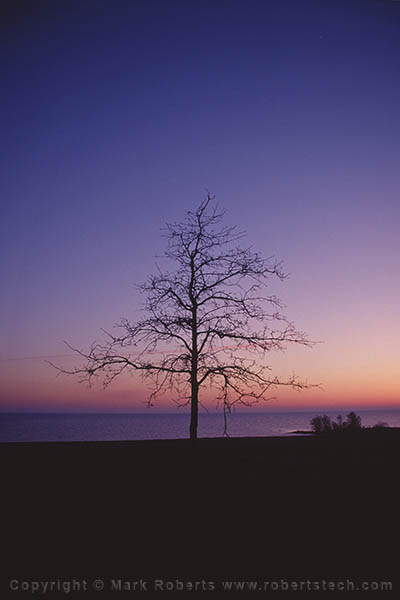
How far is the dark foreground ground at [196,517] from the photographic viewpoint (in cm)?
425

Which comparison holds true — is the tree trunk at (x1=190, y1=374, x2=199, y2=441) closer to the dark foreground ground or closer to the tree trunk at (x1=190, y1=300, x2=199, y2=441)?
the tree trunk at (x1=190, y1=300, x2=199, y2=441)

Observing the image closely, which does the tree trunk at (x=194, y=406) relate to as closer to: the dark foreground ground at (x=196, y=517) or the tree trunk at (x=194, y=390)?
the tree trunk at (x=194, y=390)

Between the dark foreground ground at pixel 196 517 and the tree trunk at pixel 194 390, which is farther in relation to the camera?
the tree trunk at pixel 194 390

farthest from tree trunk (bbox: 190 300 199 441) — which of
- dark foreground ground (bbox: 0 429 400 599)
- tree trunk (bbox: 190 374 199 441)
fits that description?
dark foreground ground (bbox: 0 429 400 599)

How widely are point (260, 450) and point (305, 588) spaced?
4787 millimetres

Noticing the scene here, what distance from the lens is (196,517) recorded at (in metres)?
5.45

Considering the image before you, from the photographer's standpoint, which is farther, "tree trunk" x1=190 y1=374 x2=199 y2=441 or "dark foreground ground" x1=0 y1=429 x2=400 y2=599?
"tree trunk" x1=190 y1=374 x2=199 y2=441

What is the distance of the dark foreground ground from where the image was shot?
4.25 meters

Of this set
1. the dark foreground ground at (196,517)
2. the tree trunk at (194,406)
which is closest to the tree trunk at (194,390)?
the tree trunk at (194,406)

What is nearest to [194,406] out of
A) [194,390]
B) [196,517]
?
[194,390]

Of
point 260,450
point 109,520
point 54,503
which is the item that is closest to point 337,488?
point 260,450

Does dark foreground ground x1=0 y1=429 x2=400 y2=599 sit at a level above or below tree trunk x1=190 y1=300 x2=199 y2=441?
below

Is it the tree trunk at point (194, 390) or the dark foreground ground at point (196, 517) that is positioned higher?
the tree trunk at point (194, 390)

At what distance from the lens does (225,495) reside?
6.20 meters
